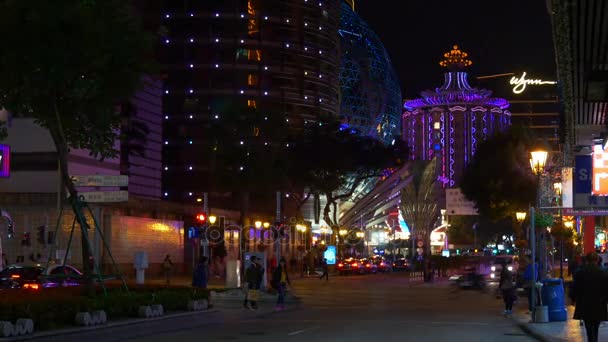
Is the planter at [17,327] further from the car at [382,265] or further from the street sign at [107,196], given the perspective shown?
the car at [382,265]

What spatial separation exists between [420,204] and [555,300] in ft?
286

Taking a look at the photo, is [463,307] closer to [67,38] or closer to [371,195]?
[67,38]

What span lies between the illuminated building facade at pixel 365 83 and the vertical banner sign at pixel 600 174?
10596 centimetres

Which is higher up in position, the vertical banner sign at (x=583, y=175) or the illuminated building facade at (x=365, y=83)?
the illuminated building facade at (x=365, y=83)

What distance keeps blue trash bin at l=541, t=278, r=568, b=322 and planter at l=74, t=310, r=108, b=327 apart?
12652 millimetres

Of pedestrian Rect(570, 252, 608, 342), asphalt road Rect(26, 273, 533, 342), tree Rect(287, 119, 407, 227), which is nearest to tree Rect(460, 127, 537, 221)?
tree Rect(287, 119, 407, 227)

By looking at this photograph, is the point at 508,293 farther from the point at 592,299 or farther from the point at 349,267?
the point at 349,267

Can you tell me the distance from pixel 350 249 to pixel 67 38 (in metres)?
94.4

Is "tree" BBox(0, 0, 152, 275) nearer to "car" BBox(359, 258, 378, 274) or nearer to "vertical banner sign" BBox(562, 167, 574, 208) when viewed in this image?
"vertical banner sign" BBox(562, 167, 574, 208)

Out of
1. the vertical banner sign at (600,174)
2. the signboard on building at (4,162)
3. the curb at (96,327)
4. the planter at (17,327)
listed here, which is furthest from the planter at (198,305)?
the vertical banner sign at (600,174)

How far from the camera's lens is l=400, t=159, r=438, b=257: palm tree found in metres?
Answer: 113

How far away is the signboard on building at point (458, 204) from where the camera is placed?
7900cm

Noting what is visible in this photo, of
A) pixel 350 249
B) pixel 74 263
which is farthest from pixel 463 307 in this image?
pixel 350 249

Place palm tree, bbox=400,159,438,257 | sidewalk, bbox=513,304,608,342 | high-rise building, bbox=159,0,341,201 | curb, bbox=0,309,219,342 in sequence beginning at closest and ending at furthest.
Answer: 1. curb, bbox=0,309,219,342
2. sidewalk, bbox=513,304,608,342
3. high-rise building, bbox=159,0,341,201
4. palm tree, bbox=400,159,438,257
